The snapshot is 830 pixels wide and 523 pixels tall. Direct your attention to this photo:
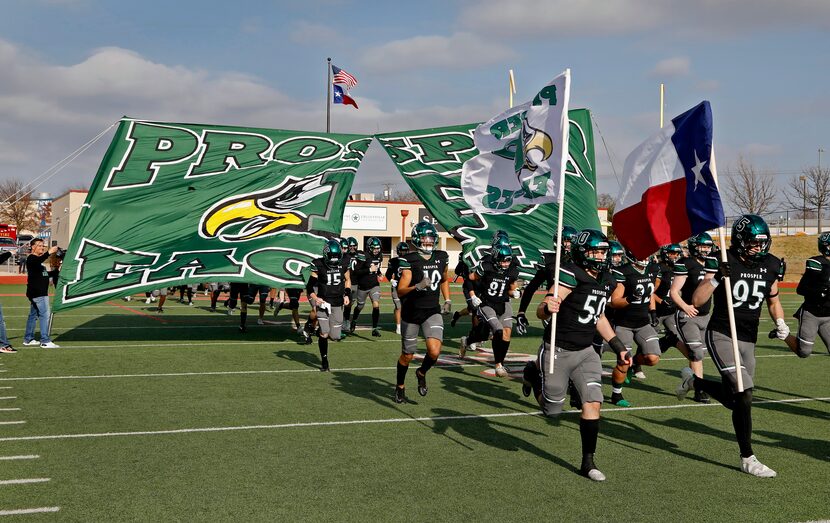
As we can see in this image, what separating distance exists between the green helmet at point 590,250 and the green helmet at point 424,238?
2.89 metres

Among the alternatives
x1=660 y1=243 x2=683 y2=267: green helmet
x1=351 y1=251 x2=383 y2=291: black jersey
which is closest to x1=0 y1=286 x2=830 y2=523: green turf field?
x1=660 y1=243 x2=683 y2=267: green helmet

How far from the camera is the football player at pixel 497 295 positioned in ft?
37.0

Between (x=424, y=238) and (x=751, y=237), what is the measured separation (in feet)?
13.2

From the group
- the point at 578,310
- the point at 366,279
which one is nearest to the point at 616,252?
the point at 578,310

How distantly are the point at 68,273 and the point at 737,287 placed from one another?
12104 millimetres

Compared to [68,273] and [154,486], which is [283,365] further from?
[154,486]

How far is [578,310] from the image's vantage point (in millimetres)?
6570

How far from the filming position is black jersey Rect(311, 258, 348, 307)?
1209 centimetres

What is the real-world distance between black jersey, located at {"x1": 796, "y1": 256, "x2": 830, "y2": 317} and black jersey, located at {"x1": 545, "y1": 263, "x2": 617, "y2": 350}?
423 centimetres

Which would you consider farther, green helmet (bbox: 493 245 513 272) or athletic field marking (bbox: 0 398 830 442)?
green helmet (bbox: 493 245 513 272)

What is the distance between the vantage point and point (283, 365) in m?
12.2

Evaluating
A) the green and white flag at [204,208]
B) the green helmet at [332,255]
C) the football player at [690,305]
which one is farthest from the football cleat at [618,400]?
the green and white flag at [204,208]

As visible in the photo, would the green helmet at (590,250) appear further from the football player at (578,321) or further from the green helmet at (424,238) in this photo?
the green helmet at (424,238)

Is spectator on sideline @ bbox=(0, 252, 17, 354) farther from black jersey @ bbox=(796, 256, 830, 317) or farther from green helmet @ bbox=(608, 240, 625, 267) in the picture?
black jersey @ bbox=(796, 256, 830, 317)
